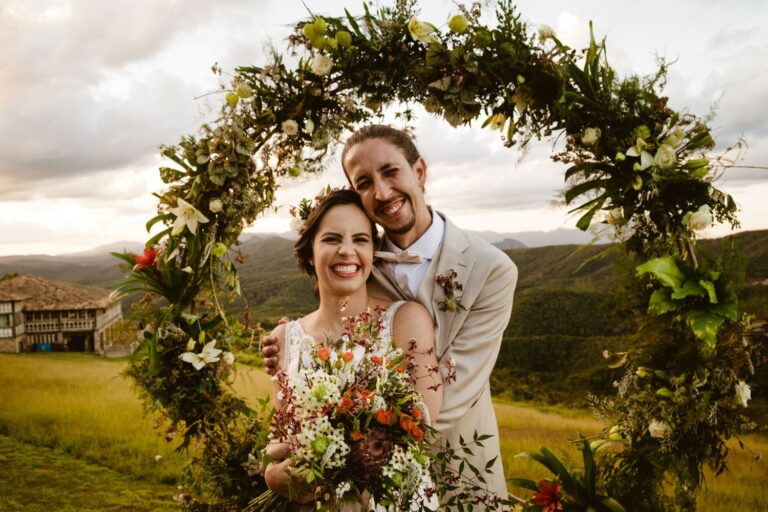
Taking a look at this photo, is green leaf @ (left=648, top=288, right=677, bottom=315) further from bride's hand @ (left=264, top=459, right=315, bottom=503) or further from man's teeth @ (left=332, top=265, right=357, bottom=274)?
bride's hand @ (left=264, top=459, right=315, bottom=503)

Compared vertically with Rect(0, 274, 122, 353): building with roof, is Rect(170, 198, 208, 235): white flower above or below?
above

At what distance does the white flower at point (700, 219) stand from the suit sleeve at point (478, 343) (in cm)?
114

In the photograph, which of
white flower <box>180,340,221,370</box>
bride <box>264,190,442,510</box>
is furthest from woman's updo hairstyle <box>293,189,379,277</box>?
white flower <box>180,340,221,370</box>

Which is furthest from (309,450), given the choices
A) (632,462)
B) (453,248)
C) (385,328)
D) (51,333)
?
(51,333)

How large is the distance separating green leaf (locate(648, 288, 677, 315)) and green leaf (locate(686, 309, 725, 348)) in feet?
0.43

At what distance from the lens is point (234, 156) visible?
13.3ft

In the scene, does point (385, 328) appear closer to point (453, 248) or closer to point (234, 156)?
point (453, 248)

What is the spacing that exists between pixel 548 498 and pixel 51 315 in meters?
37.3

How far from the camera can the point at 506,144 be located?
405 cm

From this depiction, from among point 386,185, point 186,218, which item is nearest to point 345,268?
point 386,185

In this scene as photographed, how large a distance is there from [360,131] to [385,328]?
5.08 ft

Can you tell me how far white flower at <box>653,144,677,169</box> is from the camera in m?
3.58

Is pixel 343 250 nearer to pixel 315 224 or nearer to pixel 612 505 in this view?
pixel 315 224

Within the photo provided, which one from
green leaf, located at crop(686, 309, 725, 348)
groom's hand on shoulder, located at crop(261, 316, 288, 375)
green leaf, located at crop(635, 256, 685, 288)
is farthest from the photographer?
groom's hand on shoulder, located at crop(261, 316, 288, 375)
